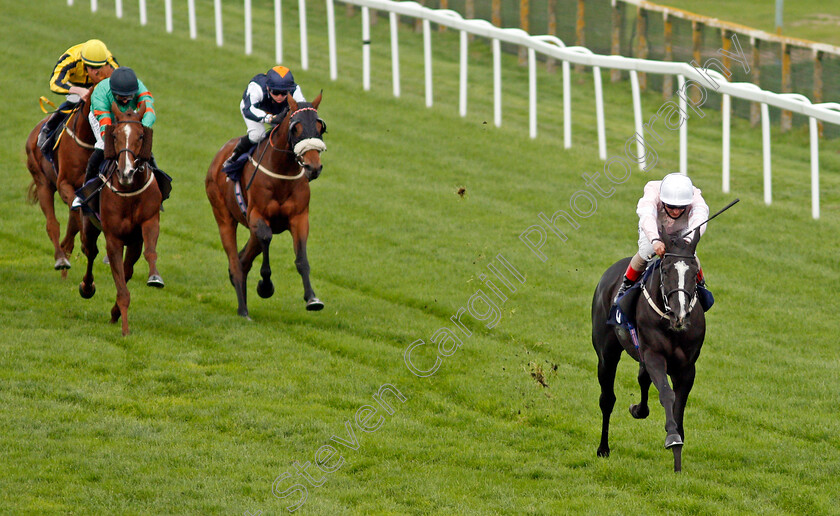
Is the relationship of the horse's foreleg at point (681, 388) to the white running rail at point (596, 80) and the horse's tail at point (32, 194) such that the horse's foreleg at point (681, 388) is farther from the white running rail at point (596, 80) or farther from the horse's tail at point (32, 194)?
the horse's tail at point (32, 194)

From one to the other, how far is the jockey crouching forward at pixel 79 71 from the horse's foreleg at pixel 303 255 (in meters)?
2.34

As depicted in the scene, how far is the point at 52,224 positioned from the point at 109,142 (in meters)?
2.79

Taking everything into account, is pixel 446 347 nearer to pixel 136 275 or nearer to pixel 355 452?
pixel 355 452

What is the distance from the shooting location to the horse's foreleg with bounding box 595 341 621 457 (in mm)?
7680

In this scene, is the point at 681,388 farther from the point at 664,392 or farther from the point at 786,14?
the point at 786,14

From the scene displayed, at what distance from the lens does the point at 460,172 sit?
1555cm

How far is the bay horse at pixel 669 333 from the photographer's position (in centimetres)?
668

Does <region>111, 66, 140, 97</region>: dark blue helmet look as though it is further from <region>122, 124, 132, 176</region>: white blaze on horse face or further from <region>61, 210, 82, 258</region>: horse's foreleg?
<region>61, 210, 82, 258</region>: horse's foreleg

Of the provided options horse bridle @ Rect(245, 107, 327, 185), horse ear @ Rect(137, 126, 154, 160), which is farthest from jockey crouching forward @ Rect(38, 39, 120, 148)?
horse bridle @ Rect(245, 107, 327, 185)

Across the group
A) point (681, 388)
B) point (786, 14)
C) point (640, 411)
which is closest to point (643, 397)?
point (640, 411)

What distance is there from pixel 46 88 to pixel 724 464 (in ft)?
47.7

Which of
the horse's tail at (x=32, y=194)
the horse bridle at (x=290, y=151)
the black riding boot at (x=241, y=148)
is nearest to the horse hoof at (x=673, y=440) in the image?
the horse bridle at (x=290, y=151)

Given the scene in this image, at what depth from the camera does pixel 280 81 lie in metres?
10.1

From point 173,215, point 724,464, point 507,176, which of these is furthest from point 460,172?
point 724,464
